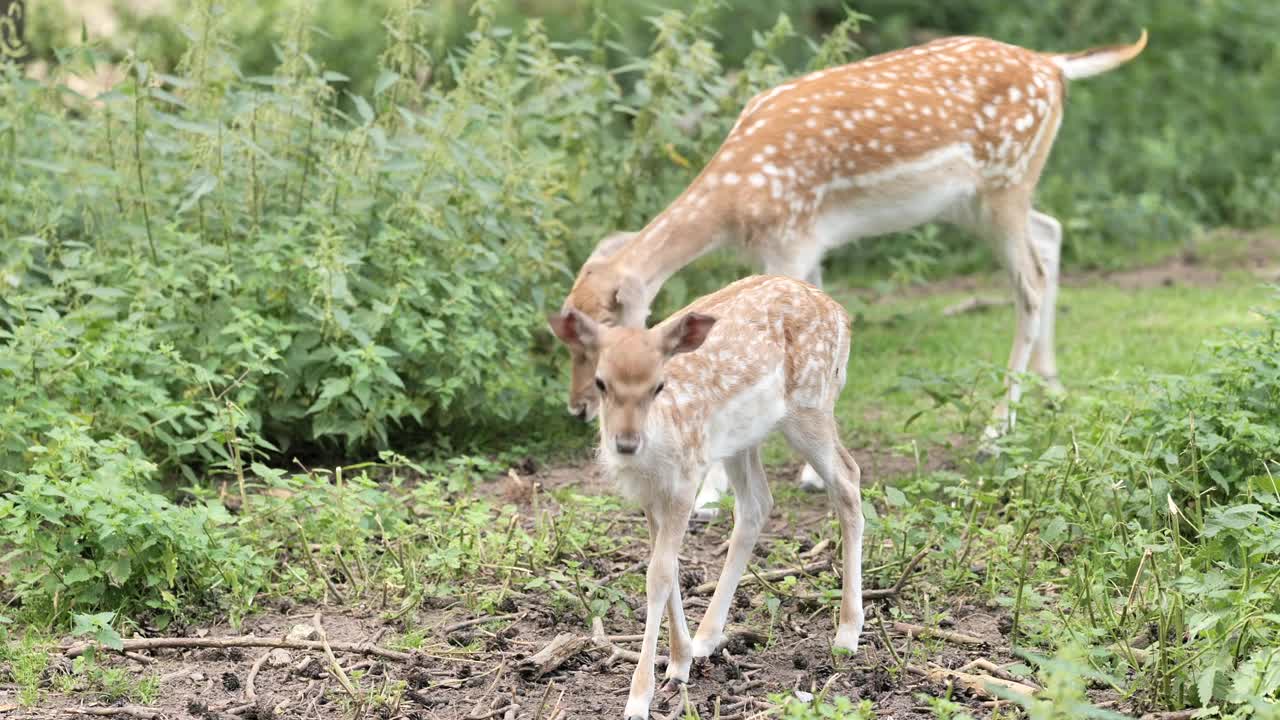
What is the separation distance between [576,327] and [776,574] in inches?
56.8

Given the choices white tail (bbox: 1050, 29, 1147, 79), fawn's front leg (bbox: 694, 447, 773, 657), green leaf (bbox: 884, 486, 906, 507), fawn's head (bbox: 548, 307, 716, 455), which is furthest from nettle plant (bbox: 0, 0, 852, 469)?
green leaf (bbox: 884, 486, 906, 507)

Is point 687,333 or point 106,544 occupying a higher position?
point 687,333

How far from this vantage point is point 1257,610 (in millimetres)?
4512

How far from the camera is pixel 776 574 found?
A: 5.66 metres

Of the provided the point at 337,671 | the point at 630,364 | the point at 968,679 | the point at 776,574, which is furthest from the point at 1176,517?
the point at 337,671

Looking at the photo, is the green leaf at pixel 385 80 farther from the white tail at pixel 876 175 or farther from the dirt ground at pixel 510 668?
the dirt ground at pixel 510 668

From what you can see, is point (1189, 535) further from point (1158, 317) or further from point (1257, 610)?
point (1158, 317)

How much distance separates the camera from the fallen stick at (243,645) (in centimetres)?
512

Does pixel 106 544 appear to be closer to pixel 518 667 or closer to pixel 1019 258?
pixel 518 667

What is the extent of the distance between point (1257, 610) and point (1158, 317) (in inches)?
208

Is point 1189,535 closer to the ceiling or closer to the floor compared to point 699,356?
closer to the floor

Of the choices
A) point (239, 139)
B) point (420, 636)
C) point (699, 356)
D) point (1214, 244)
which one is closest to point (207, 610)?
point (420, 636)

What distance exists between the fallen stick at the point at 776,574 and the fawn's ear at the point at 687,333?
4.27 feet

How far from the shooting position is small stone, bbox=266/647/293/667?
5129 mm
